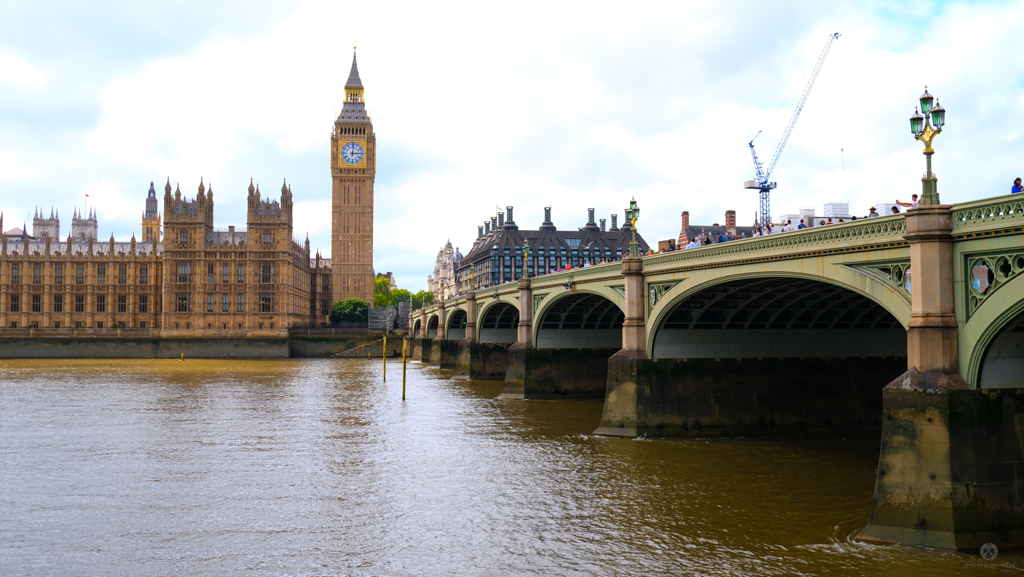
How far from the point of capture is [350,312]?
126 m

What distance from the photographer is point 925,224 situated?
16031mm

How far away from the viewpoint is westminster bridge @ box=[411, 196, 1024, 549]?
15094 mm

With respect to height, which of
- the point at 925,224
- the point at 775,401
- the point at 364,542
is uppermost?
the point at 925,224

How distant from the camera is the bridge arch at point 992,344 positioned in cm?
1499

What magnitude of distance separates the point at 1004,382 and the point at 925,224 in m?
3.39

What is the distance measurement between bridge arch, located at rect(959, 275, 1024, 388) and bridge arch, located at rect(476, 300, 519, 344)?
144 ft

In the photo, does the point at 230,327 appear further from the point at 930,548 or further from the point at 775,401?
the point at 930,548

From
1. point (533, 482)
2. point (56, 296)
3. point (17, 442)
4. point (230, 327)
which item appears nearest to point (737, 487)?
point (533, 482)

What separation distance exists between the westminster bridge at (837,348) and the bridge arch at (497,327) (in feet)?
2.44

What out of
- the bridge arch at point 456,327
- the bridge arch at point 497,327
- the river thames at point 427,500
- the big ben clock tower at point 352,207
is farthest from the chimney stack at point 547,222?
the river thames at point 427,500

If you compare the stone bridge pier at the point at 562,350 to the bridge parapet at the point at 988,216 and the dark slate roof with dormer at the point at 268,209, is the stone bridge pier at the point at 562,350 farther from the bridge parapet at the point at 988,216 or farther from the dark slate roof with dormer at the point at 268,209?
the dark slate roof with dormer at the point at 268,209

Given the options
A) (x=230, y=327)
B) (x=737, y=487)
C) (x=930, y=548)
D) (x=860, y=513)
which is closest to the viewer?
(x=930, y=548)

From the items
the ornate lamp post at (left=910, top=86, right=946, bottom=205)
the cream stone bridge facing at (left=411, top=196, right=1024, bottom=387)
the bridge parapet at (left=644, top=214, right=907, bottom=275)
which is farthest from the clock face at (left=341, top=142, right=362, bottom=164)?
the ornate lamp post at (left=910, top=86, right=946, bottom=205)

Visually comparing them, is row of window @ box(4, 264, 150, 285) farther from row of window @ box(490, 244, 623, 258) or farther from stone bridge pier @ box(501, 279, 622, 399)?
stone bridge pier @ box(501, 279, 622, 399)
